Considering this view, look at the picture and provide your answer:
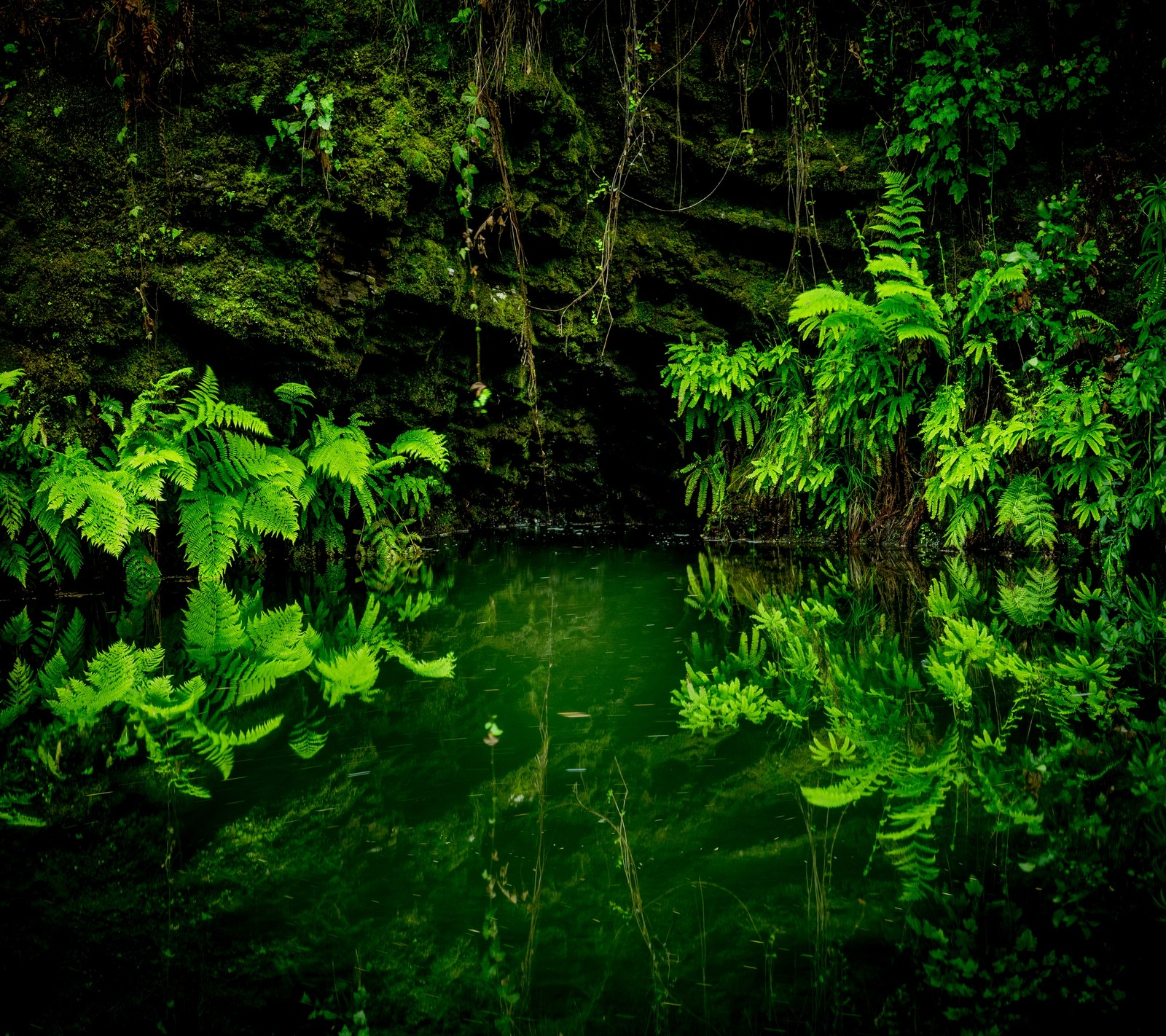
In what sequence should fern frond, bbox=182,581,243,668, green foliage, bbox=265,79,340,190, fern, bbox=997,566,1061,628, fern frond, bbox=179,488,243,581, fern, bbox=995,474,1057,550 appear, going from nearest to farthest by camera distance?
fern frond, bbox=182,581,243,668 < fern, bbox=997,566,1061,628 < fern frond, bbox=179,488,243,581 < fern, bbox=995,474,1057,550 < green foliage, bbox=265,79,340,190

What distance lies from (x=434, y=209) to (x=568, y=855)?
237 inches

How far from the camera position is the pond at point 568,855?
5.04 feet

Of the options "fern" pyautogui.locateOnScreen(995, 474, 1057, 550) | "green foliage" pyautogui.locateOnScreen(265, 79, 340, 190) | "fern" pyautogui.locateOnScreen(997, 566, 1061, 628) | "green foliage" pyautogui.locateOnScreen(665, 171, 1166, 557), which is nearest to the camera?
"fern" pyautogui.locateOnScreen(997, 566, 1061, 628)

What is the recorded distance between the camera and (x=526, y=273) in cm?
753

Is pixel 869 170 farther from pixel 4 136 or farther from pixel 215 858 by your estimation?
pixel 215 858

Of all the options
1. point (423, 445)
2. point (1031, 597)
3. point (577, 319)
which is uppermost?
point (577, 319)

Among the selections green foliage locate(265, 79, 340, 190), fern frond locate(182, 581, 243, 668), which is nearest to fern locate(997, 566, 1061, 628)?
fern frond locate(182, 581, 243, 668)

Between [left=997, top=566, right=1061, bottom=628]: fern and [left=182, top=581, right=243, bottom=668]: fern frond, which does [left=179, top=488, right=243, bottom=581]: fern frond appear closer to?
[left=182, top=581, right=243, bottom=668]: fern frond

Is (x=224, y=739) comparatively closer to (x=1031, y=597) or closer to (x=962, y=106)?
(x=1031, y=597)

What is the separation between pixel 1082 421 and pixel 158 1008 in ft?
20.0

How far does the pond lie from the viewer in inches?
60.5

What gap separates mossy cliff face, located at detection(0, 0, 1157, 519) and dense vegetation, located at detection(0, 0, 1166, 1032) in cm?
3

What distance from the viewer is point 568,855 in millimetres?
2041

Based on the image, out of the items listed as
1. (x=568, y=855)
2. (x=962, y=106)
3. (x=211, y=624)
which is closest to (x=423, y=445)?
(x=211, y=624)
